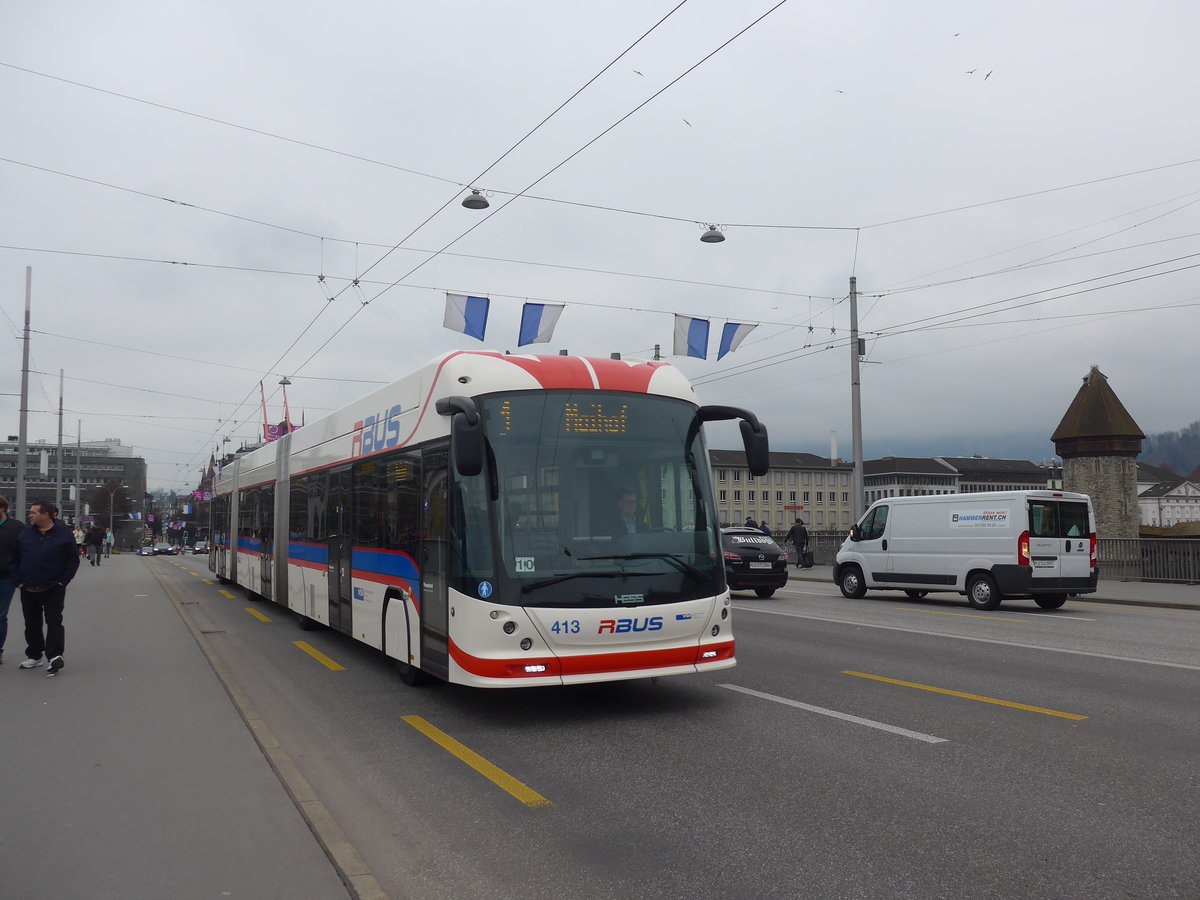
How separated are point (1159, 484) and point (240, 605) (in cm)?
17849

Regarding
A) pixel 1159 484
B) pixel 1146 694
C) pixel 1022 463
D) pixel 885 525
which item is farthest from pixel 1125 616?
pixel 1159 484

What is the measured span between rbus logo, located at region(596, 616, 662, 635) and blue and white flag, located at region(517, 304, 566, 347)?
11014mm

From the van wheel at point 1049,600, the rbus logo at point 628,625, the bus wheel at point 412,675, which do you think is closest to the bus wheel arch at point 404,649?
the bus wheel at point 412,675

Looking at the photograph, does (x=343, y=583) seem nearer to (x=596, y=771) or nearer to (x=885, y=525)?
(x=596, y=771)

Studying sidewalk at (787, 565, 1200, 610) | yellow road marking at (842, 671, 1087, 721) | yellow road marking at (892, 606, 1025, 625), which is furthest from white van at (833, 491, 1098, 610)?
yellow road marking at (842, 671, 1087, 721)

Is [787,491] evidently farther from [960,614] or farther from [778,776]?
[778,776]

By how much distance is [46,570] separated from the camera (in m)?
9.75

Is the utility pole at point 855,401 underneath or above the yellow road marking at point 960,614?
above

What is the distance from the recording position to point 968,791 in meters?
5.59

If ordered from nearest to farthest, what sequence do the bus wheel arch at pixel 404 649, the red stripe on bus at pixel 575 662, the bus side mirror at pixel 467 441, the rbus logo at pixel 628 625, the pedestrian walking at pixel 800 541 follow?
the bus side mirror at pixel 467 441 < the red stripe on bus at pixel 575 662 < the rbus logo at pixel 628 625 < the bus wheel arch at pixel 404 649 < the pedestrian walking at pixel 800 541

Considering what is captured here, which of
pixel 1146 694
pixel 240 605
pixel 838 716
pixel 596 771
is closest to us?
pixel 596 771

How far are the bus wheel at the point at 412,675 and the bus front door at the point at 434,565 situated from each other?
79 cm

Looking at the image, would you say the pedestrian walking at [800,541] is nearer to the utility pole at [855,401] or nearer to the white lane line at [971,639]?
the utility pole at [855,401]

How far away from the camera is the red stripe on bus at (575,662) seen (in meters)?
7.30
